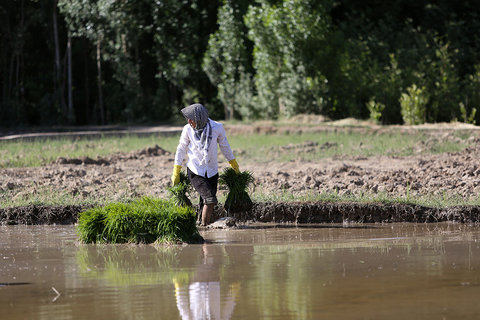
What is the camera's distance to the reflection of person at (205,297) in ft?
17.6

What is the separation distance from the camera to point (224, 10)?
26.3m

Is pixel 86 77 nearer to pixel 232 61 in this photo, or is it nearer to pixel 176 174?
pixel 232 61

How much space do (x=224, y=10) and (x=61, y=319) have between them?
72.1 feet

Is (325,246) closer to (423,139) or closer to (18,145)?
(423,139)

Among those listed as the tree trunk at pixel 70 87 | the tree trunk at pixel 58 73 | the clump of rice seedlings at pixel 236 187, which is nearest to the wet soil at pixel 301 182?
the clump of rice seedlings at pixel 236 187

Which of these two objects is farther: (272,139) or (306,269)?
(272,139)

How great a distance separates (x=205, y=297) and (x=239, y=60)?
21.1 metres

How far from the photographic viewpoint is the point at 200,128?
9195 millimetres

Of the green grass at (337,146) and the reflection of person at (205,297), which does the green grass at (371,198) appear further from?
the green grass at (337,146)

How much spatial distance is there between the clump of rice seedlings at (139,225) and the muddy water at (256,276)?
6.0 inches

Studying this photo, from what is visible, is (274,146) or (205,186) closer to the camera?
(205,186)

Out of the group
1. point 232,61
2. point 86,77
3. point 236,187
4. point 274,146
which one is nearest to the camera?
point 236,187

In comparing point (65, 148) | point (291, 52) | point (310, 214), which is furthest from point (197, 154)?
point (291, 52)

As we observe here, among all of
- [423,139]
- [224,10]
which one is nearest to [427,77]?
[423,139]
